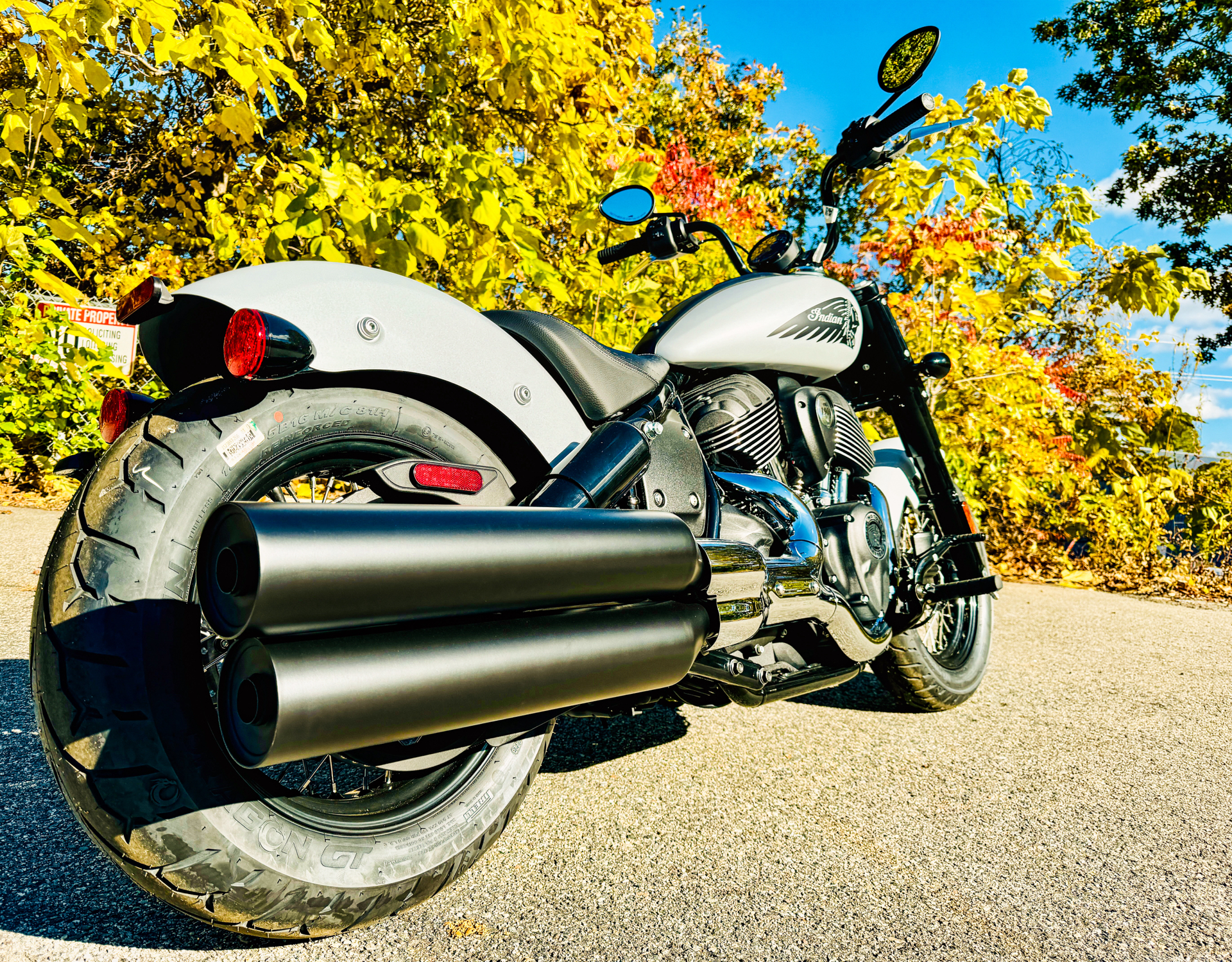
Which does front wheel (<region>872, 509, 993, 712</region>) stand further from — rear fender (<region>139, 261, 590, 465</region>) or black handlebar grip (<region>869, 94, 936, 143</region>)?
rear fender (<region>139, 261, 590, 465</region>)

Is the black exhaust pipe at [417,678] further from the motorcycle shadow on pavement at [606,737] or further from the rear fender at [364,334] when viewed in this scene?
the motorcycle shadow on pavement at [606,737]

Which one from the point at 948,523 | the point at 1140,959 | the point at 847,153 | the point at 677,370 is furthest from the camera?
the point at 948,523

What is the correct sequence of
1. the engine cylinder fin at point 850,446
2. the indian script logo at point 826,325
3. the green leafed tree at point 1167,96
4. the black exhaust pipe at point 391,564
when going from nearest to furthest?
the black exhaust pipe at point 391,564
the indian script logo at point 826,325
the engine cylinder fin at point 850,446
the green leafed tree at point 1167,96

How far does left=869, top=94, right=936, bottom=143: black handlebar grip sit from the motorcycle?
1084mm

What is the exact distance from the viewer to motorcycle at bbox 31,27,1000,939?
3.18ft

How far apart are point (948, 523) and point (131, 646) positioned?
2562 millimetres

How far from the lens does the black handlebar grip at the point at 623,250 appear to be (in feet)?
8.27

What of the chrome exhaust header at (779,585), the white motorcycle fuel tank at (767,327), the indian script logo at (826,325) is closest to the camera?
the chrome exhaust header at (779,585)

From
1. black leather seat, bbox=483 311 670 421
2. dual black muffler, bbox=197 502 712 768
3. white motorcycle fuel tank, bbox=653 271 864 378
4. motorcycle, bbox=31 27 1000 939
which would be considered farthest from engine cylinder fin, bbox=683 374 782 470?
dual black muffler, bbox=197 502 712 768

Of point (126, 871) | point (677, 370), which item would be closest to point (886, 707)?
point (677, 370)

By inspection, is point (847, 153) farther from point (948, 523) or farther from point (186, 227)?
point (186, 227)

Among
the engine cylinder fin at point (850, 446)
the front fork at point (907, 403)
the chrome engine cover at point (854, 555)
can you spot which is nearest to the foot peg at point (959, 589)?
the front fork at point (907, 403)

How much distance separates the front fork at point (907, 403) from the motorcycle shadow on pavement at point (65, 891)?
92.1 inches

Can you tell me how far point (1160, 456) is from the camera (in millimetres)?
6832
